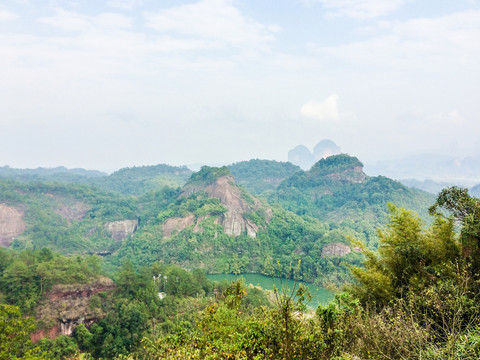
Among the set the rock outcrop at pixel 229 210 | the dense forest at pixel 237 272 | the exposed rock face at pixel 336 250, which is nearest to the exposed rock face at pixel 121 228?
the dense forest at pixel 237 272

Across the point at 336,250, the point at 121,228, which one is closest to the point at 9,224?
the point at 121,228

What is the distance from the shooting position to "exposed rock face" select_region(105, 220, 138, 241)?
211ft

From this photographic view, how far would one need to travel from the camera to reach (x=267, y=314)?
19.9ft

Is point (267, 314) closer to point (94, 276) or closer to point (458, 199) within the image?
point (458, 199)

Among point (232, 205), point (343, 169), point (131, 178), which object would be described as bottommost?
point (232, 205)

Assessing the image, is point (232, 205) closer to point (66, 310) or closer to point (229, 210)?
point (229, 210)

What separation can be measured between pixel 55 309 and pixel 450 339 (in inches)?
953

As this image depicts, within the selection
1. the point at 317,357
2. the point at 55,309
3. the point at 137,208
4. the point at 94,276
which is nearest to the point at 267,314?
the point at 317,357

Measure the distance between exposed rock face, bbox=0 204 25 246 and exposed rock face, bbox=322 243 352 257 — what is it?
52.5 metres

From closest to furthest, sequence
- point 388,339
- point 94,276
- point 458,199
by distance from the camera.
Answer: point 388,339 → point 458,199 → point 94,276

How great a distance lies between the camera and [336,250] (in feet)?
149

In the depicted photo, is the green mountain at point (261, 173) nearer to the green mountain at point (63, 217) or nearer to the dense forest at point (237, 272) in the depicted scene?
the dense forest at point (237, 272)

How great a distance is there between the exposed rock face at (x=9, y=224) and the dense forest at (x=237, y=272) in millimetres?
369

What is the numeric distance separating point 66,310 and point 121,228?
151 feet
